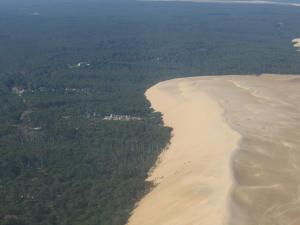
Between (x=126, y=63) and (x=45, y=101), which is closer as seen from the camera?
(x=45, y=101)

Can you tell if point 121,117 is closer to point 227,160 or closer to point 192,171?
point 192,171

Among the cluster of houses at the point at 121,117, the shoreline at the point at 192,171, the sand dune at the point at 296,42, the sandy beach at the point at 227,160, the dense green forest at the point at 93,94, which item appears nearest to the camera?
the sandy beach at the point at 227,160

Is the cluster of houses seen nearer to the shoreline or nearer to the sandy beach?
the sandy beach

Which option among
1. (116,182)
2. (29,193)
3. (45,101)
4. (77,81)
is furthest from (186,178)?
(77,81)

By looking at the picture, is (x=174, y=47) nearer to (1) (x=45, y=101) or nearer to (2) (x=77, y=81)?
(2) (x=77, y=81)

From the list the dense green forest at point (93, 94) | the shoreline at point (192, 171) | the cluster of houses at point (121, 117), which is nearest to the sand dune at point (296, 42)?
the dense green forest at point (93, 94)

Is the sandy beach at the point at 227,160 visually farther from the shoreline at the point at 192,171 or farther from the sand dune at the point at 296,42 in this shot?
the sand dune at the point at 296,42

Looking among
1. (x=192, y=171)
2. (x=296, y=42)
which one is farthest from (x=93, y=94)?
(x=296, y=42)
